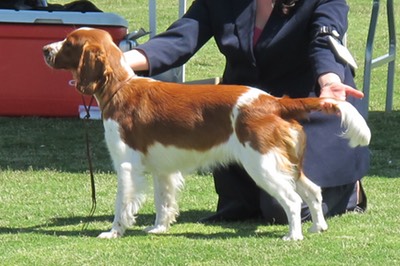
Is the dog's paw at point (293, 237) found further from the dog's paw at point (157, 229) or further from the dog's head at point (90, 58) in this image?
the dog's head at point (90, 58)

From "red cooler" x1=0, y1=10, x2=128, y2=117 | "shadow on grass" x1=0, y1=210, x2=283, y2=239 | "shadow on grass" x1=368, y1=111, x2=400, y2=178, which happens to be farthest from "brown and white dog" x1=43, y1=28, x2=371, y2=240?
"red cooler" x1=0, y1=10, x2=128, y2=117

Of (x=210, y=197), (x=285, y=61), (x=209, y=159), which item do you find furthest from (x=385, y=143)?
(x=209, y=159)

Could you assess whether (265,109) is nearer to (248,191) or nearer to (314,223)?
(314,223)

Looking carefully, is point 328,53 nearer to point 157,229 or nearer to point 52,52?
point 157,229

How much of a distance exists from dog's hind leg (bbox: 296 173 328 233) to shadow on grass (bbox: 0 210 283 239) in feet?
0.61

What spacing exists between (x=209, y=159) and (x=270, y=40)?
80 cm

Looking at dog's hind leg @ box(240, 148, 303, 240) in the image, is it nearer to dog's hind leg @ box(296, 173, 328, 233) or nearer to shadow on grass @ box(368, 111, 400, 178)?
dog's hind leg @ box(296, 173, 328, 233)

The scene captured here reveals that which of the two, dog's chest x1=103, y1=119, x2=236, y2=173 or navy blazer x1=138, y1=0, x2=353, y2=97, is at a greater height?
navy blazer x1=138, y1=0, x2=353, y2=97

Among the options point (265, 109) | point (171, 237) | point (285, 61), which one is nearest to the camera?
point (265, 109)

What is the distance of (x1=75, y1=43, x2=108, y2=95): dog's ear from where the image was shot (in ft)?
15.8

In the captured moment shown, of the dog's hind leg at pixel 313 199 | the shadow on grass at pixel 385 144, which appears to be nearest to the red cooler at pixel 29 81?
the shadow on grass at pixel 385 144

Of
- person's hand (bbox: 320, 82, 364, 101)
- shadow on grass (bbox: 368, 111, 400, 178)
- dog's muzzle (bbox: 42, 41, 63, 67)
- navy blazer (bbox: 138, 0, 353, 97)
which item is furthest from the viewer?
shadow on grass (bbox: 368, 111, 400, 178)

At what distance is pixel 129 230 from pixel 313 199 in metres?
0.98

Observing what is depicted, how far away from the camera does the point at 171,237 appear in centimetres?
500
